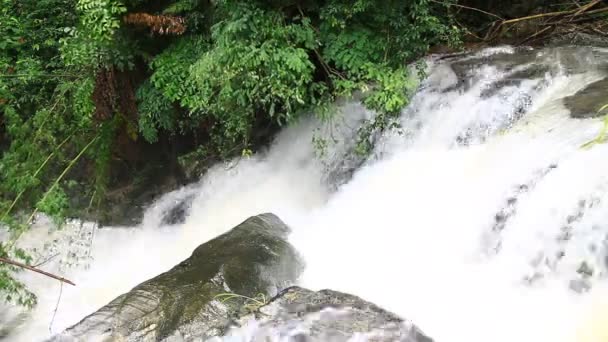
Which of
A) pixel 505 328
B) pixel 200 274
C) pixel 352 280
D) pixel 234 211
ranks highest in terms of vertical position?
pixel 234 211

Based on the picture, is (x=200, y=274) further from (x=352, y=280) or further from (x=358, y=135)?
(x=358, y=135)

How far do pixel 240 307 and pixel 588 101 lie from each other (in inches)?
138

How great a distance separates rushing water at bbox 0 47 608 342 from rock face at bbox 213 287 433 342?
57 cm

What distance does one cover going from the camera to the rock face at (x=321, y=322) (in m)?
3.24

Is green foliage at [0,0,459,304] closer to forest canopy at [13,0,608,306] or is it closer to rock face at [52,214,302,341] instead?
forest canopy at [13,0,608,306]

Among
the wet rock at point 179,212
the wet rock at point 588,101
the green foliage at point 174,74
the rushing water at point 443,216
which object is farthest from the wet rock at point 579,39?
the wet rock at point 179,212

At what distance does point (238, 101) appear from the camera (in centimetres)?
522

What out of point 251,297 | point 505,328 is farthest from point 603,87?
point 251,297

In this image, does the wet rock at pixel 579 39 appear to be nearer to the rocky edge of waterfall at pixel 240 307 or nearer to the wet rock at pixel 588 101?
the wet rock at pixel 588 101

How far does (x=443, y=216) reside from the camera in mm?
4625

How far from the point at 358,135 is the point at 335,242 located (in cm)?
140

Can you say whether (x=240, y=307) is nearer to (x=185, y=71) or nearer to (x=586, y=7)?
(x=185, y=71)

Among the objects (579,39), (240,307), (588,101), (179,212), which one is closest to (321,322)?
(240,307)

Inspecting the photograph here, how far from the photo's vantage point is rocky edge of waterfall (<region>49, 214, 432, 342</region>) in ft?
10.9
